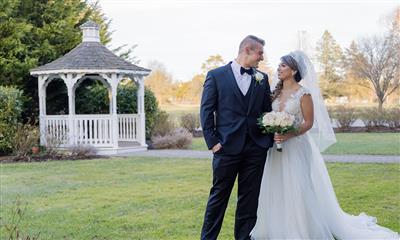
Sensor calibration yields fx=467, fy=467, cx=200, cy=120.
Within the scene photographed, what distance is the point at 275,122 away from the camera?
4355mm

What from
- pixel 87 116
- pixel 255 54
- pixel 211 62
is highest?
pixel 211 62

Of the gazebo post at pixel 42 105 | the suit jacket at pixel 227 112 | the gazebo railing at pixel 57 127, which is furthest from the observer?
the gazebo post at pixel 42 105

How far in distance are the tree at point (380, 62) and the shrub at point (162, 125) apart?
712 inches

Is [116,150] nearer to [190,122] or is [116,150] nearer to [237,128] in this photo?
[190,122]

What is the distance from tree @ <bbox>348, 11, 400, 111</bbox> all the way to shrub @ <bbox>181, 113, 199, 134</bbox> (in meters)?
14.2

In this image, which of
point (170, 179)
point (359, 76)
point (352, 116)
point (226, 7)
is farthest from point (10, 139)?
point (359, 76)

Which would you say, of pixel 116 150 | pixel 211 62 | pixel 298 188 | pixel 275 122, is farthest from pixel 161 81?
pixel 275 122

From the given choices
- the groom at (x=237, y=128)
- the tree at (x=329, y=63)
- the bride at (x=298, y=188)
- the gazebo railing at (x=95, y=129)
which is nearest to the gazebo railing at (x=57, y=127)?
the gazebo railing at (x=95, y=129)

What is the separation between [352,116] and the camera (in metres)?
23.5

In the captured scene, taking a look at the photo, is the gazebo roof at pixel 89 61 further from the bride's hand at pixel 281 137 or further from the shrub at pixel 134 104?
the bride's hand at pixel 281 137

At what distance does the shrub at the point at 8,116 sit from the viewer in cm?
1412

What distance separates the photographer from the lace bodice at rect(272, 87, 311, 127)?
4.99 metres

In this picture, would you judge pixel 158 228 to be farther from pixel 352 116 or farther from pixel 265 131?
pixel 352 116

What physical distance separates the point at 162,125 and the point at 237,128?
541 inches
